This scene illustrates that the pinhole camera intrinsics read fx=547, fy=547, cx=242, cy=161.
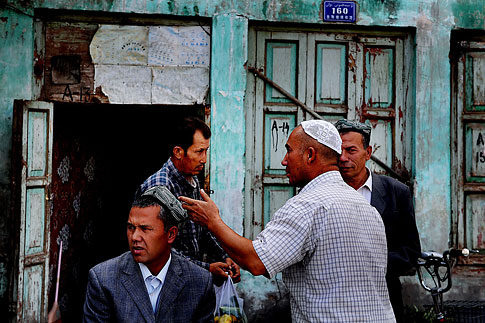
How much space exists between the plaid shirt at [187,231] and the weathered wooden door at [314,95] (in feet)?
6.77

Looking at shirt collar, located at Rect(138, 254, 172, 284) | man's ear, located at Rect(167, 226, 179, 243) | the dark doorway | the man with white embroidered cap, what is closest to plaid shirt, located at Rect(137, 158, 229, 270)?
man's ear, located at Rect(167, 226, 179, 243)

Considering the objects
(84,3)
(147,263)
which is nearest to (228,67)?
(84,3)

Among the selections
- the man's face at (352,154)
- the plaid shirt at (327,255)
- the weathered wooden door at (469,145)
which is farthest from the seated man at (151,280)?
the weathered wooden door at (469,145)

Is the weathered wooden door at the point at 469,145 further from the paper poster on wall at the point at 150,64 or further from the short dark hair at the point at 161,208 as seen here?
the short dark hair at the point at 161,208

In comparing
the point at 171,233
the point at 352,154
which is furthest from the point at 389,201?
the point at 171,233

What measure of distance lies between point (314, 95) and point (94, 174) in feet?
11.5

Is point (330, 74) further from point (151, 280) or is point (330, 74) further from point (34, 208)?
point (151, 280)

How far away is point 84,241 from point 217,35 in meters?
3.38

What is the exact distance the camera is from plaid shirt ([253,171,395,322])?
247 cm

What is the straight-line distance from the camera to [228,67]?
6051 mm

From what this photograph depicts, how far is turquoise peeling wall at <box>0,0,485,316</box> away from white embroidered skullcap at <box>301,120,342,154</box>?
10.8ft

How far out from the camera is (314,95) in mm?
6297

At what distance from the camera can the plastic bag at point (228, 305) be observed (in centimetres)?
412

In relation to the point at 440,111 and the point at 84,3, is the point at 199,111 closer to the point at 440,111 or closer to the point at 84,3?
the point at 84,3
